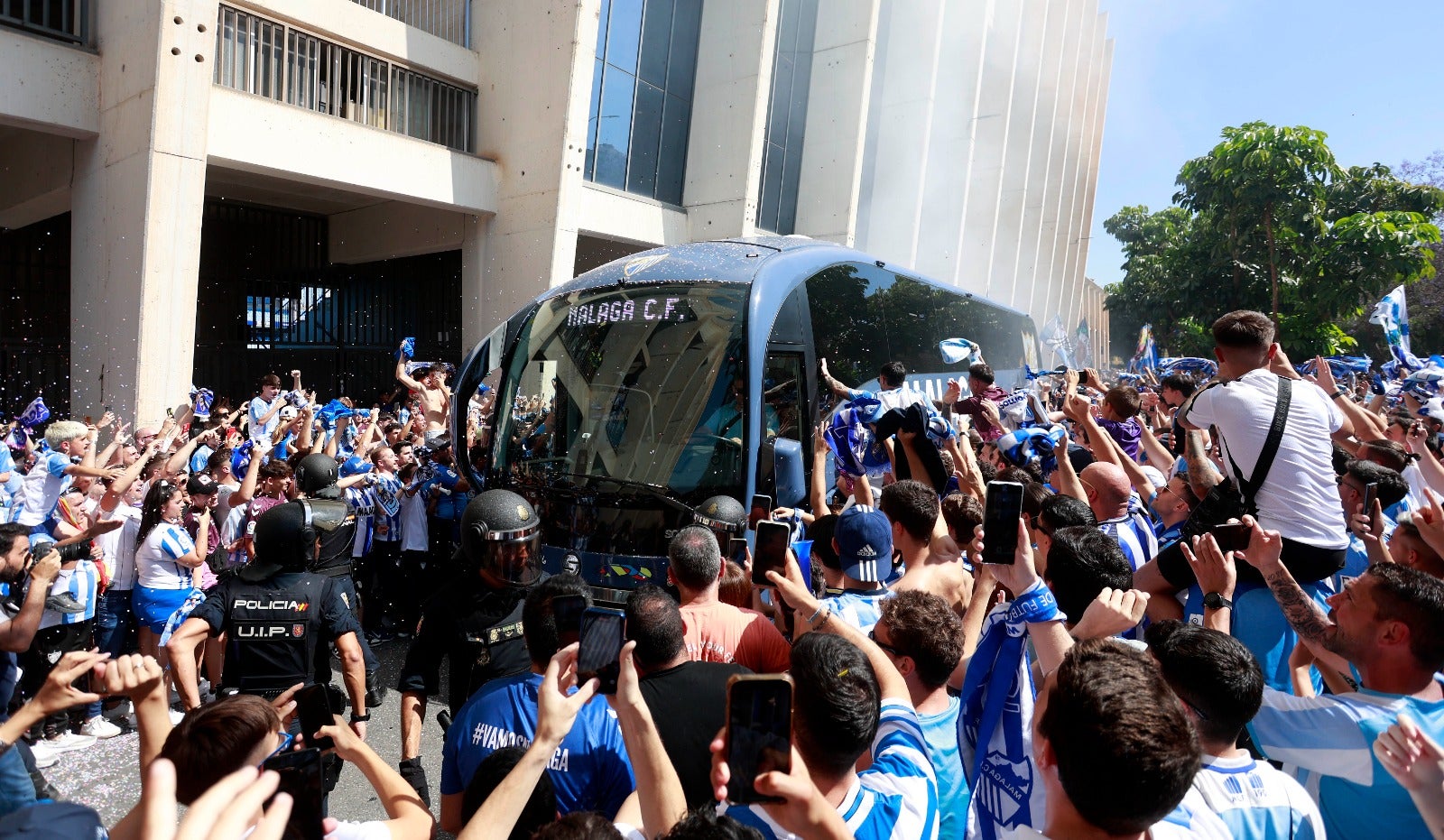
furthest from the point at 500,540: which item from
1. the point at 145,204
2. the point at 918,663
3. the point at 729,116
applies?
the point at 729,116

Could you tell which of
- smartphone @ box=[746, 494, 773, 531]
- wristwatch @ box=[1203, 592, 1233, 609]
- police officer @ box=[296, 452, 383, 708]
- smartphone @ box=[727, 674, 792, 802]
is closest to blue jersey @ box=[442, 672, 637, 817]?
smartphone @ box=[727, 674, 792, 802]

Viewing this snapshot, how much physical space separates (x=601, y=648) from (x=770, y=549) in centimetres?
132

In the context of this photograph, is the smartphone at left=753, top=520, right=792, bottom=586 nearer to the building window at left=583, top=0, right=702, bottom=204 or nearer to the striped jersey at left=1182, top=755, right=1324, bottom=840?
the striped jersey at left=1182, top=755, right=1324, bottom=840

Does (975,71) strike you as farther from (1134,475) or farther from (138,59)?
(1134,475)

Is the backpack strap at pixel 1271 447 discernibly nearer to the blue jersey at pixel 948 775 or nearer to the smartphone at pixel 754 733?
the blue jersey at pixel 948 775

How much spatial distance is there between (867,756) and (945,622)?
43 centimetres

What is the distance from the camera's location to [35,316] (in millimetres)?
17484

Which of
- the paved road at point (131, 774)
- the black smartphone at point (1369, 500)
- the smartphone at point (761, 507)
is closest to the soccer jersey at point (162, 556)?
the paved road at point (131, 774)

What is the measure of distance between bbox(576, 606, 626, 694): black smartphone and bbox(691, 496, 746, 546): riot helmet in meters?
2.70

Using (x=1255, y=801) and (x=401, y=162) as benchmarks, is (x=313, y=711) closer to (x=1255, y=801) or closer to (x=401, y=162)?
(x=1255, y=801)

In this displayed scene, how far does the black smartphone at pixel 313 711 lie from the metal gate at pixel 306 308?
19151mm

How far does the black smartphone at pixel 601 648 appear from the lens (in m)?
2.02

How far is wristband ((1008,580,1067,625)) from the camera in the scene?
245 centimetres

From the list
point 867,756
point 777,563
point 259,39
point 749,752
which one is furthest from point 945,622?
point 259,39
